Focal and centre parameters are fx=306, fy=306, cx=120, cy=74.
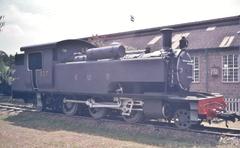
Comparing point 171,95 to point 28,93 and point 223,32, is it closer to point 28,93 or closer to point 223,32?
point 28,93

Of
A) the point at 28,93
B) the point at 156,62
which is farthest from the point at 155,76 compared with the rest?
the point at 28,93

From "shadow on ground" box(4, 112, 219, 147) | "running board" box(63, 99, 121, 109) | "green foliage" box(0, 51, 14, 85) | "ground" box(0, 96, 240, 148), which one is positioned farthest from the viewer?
"green foliage" box(0, 51, 14, 85)

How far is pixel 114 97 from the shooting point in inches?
484

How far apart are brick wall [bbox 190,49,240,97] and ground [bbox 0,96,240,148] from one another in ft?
35.4

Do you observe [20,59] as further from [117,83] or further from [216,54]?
[216,54]

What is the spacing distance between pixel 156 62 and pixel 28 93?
30.2ft

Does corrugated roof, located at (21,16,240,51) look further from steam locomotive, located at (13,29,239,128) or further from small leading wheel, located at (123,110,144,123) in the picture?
small leading wheel, located at (123,110,144,123)

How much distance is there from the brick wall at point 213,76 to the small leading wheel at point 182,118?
10.3m

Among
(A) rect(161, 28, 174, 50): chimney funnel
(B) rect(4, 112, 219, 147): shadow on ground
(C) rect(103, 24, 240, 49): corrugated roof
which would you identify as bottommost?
(B) rect(4, 112, 219, 147): shadow on ground

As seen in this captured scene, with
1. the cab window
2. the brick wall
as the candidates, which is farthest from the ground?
the brick wall

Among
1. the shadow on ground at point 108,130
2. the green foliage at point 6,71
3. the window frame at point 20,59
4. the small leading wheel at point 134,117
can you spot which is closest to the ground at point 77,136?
the shadow on ground at point 108,130

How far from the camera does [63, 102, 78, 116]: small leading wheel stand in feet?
47.0

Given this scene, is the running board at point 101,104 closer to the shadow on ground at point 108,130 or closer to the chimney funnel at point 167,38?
the shadow on ground at point 108,130

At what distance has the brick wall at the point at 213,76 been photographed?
19531 mm
